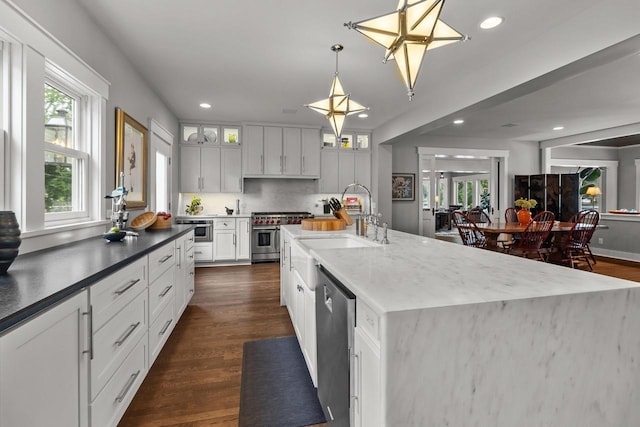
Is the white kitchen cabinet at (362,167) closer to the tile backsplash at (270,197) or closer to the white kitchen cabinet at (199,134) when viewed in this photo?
the tile backsplash at (270,197)

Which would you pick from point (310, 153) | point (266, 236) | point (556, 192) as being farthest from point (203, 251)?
point (556, 192)

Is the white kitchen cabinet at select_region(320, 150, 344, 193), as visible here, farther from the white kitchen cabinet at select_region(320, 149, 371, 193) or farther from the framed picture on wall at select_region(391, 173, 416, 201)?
the framed picture on wall at select_region(391, 173, 416, 201)

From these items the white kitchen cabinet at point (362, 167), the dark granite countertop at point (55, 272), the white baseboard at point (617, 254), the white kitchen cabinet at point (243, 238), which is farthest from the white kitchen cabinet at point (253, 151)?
the white baseboard at point (617, 254)

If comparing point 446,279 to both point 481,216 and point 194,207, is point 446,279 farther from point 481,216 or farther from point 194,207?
point 481,216

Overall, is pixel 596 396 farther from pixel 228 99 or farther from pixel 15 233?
pixel 228 99

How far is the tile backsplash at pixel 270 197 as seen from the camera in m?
6.04

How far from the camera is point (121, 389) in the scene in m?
1.57

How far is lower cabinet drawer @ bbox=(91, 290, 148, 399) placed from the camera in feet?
4.28

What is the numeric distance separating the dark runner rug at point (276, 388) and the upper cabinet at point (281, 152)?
382 centimetres

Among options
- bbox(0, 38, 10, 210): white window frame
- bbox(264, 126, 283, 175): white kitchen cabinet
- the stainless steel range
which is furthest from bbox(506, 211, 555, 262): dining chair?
bbox(0, 38, 10, 210): white window frame

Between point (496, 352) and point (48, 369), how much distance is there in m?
1.36

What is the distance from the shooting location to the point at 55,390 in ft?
3.37

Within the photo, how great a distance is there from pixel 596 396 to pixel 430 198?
5833mm

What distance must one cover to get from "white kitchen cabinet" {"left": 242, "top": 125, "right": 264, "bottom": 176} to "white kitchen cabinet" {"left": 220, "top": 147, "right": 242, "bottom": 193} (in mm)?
112
